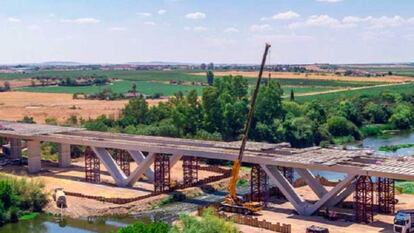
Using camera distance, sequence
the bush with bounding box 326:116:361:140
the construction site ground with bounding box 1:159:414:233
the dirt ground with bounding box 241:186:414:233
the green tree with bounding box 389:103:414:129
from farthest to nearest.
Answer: the green tree with bounding box 389:103:414:129 < the bush with bounding box 326:116:361:140 < the construction site ground with bounding box 1:159:414:233 < the dirt ground with bounding box 241:186:414:233

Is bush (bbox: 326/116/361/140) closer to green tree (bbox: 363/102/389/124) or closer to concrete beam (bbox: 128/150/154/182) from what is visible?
green tree (bbox: 363/102/389/124)

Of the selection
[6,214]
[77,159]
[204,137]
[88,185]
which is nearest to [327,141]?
[204,137]

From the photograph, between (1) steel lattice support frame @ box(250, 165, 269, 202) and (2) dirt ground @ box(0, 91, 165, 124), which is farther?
(2) dirt ground @ box(0, 91, 165, 124)

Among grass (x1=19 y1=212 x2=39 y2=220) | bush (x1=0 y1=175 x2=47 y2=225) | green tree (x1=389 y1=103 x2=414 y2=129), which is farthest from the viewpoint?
green tree (x1=389 y1=103 x2=414 y2=129)

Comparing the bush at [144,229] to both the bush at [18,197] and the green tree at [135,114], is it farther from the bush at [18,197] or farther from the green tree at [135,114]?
the green tree at [135,114]

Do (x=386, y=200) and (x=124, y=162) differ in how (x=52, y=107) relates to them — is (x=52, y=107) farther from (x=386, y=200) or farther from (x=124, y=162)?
(x=386, y=200)

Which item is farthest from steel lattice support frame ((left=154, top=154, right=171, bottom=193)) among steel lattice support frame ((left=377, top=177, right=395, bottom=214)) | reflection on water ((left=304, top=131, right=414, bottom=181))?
reflection on water ((left=304, top=131, right=414, bottom=181))

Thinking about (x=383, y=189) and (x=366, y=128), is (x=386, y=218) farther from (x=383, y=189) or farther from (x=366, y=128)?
(x=366, y=128)
